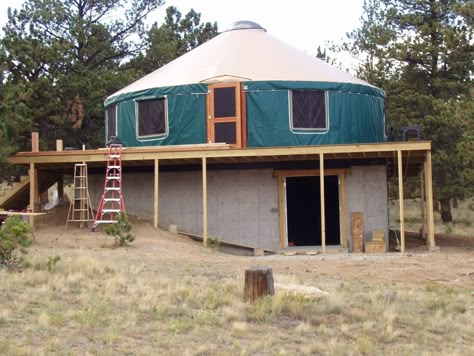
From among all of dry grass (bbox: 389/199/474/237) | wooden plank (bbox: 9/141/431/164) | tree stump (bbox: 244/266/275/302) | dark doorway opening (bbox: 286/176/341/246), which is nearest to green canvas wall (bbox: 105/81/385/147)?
wooden plank (bbox: 9/141/431/164)

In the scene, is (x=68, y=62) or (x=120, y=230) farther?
(x=68, y=62)

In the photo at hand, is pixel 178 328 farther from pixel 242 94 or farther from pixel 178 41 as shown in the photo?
pixel 178 41

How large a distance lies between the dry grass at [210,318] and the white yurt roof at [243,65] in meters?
8.39

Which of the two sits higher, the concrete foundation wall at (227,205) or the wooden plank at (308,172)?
the wooden plank at (308,172)

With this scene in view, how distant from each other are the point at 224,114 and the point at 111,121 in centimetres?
376

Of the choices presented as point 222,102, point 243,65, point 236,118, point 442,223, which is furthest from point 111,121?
point 442,223

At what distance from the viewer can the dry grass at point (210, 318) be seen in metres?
6.40

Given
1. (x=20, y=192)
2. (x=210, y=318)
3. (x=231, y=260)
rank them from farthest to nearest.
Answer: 1. (x=20, y=192)
2. (x=231, y=260)
3. (x=210, y=318)

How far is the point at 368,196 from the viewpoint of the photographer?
1588cm

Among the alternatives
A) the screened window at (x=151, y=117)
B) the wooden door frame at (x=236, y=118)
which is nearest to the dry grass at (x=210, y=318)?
the wooden door frame at (x=236, y=118)

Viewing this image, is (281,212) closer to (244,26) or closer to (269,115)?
(269,115)

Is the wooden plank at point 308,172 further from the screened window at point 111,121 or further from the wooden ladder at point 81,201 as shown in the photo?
the screened window at point 111,121

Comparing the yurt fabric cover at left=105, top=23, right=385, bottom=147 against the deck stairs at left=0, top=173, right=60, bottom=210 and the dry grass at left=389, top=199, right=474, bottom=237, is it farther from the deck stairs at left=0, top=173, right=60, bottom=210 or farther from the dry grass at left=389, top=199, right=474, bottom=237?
the dry grass at left=389, top=199, right=474, bottom=237

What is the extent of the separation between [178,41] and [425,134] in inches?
415
